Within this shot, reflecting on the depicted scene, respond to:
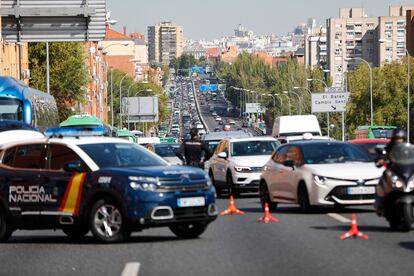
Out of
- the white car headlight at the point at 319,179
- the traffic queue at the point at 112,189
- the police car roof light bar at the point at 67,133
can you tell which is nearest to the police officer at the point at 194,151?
the police car roof light bar at the point at 67,133

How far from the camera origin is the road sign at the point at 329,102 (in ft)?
323

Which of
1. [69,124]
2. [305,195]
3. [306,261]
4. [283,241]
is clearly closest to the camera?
[306,261]

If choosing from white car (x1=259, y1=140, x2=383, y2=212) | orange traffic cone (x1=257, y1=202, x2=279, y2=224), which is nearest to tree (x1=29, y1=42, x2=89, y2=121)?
white car (x1=259, y1=140, x2=383, y2=212)

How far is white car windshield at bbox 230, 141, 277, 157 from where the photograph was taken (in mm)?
35000

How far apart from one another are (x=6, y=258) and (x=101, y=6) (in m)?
31.1

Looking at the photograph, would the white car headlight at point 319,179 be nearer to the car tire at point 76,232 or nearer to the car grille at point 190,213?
the car tire at point 76,232

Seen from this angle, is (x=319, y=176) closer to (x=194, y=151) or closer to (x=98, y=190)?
(x=98, y=190)

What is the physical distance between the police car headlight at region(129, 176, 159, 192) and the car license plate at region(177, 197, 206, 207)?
17.5 inches

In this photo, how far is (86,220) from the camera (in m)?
18.8

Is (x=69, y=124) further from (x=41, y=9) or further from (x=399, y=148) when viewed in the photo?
(x=399, y=148)

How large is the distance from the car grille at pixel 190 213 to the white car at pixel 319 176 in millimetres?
5666

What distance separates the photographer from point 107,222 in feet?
60.6

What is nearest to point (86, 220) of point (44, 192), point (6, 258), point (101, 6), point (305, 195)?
point (44, 192)

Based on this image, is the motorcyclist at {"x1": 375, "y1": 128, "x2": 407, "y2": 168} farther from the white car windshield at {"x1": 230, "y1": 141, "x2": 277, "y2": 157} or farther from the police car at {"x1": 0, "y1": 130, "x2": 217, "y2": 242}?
the white car windshield at {"x1": 230, "y1": 141, "x2": 277, "y2": 157}
